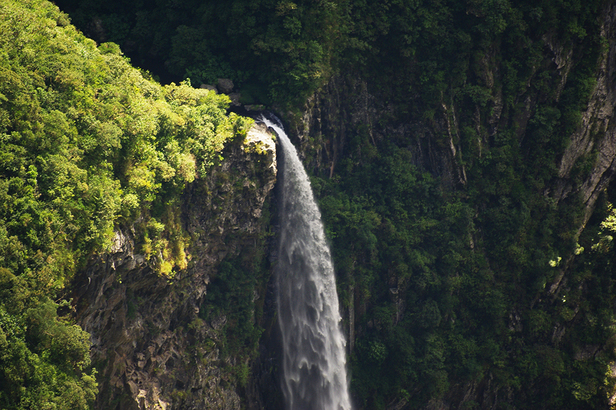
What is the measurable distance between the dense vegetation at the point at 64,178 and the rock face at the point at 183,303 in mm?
974

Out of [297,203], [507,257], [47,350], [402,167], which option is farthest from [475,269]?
[47,350]

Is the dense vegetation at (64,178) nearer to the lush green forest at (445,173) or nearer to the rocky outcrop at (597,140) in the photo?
the lush green forest at (445,173)

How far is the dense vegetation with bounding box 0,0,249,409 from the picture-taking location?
12641 mm

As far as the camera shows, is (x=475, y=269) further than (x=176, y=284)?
Yes

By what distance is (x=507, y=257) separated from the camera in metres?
31.0

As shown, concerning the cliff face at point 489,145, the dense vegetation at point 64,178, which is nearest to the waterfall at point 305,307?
the cliff face at point 489,145

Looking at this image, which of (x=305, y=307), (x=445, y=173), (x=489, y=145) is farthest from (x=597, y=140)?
(x=305, y=307)

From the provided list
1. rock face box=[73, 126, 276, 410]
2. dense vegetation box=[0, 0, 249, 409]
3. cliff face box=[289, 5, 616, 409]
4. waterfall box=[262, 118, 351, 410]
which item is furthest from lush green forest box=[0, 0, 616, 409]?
dense vegetation box=[0, 0, 249, 409]

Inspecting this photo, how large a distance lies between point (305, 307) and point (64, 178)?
52.2ft

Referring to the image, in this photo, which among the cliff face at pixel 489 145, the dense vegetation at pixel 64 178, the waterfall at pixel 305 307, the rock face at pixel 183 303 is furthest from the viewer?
the cliff face at pixel 489 145

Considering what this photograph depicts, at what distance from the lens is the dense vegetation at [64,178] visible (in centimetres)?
1264

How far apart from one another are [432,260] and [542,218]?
765 cm

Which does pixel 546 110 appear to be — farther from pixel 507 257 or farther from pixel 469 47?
pixel 507 257

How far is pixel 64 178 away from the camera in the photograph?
46.5ft
